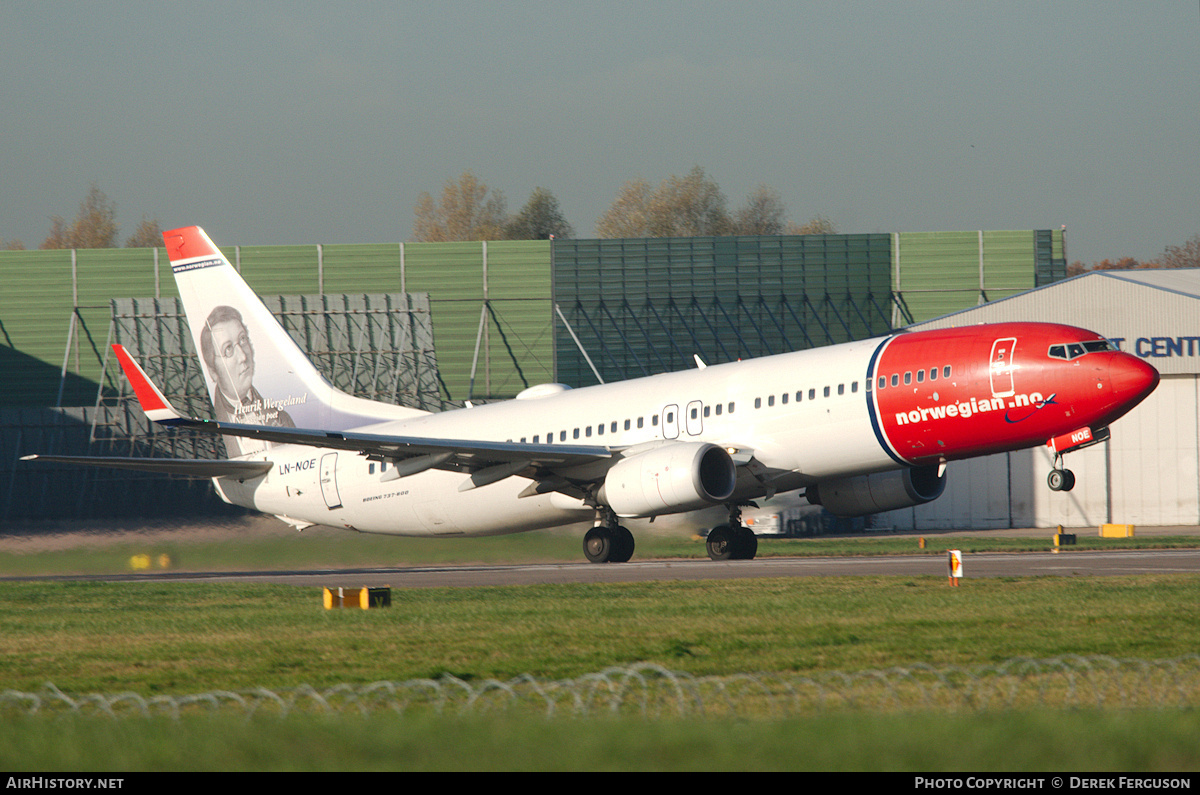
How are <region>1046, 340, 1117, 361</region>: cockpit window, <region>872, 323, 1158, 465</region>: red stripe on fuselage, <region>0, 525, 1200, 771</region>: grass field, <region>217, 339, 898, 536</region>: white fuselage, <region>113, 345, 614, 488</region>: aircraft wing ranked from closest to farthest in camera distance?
1. <region>0, 525, 1200, 771</region>: grass field
2. <region>872, 323, 1158, 465</region>: red stripe on fuselage
3. <region>1046, 340, 1117, 361</region>: cockpit window
4. <region>217, 339, 898, 536</region>: white fuselage
5. <region>113, 345, 614, 488</region>: aircraft wing

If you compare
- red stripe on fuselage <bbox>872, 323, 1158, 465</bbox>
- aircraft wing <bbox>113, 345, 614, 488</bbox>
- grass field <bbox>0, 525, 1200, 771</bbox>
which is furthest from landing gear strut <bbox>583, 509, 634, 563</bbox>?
grass field <bbox>0, 525, 1200, 771</bbox>

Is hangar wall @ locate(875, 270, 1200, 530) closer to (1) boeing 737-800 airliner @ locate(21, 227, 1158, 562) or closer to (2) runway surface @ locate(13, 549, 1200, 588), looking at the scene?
(2) runway surface @ locate(13, 549, 1200, 588)

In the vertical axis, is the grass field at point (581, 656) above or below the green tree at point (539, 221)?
below

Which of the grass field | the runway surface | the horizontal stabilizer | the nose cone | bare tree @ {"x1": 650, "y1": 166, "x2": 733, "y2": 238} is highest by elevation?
bare tree @ {"x1": 650, "y1": 166, "x2": 733, "y2": 238}

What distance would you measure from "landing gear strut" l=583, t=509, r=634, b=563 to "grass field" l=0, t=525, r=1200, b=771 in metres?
7.82

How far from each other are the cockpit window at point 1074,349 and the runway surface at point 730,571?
4.11m

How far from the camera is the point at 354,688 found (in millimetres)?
10633

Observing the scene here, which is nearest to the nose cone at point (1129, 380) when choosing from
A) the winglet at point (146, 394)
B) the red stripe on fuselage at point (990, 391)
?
the red stripe on fuselage at point (990, 391)

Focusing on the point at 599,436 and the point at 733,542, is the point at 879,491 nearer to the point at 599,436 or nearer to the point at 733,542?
the point at 733,542

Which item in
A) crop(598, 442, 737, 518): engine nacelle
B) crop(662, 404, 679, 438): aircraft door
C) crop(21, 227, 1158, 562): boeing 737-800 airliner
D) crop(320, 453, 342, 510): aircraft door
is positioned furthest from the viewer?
crop(320, 453, 342, 510): aircraft door

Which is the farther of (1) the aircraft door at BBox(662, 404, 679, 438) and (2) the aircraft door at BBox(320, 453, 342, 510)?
(2) the aircraft door at BBox(320, 453, 342, 510)

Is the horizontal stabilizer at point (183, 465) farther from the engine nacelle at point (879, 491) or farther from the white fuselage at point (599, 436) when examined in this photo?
the engine nacelle at point (879, 491)

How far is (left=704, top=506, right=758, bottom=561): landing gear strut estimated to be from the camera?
29625mm

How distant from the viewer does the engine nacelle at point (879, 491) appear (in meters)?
29.0
